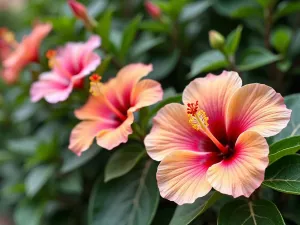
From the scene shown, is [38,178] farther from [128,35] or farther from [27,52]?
[128,35]

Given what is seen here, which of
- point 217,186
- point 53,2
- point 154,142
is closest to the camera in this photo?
point 217,186

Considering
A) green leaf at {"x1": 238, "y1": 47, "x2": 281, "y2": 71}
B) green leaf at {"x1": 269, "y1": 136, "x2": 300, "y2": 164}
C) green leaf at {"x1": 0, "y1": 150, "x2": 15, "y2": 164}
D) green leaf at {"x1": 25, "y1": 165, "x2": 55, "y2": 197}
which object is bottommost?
green leaf at {"x1": 0, "y1": 150, "x2": 15, "y2": 164}

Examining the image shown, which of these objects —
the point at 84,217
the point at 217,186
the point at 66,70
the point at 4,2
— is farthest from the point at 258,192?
the point at 4,2

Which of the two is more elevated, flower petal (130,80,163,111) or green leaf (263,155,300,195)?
flower petal (130,80,163,111)

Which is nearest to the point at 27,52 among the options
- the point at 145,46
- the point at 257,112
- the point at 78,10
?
the point at 78,10

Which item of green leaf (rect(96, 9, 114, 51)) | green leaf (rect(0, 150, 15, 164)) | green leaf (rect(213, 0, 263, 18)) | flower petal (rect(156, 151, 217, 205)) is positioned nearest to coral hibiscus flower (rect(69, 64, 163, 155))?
flower petal (rect(156, 151, 217, 205))

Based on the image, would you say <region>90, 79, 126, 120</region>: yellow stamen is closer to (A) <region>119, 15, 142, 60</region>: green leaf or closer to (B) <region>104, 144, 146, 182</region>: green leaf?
(B) <region>104, 144, 146, 182</region>: green leaf

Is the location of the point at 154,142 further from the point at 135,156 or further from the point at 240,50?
the point at 240,50
